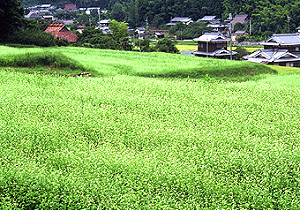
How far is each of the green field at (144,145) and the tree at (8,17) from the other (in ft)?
32.6

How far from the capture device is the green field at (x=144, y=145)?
8148 mm

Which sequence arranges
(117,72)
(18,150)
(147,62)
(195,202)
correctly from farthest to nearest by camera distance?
(147,62) → (117,72) → (18,150) → (195,202)

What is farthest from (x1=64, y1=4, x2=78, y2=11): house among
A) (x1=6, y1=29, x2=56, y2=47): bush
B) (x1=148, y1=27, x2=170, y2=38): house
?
(x1=6, y1=29, x2=56, y2=47): bush

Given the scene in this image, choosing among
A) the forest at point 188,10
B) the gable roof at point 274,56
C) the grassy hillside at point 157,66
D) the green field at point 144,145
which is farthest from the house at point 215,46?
the forest at point 188,10

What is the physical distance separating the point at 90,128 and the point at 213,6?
222ft

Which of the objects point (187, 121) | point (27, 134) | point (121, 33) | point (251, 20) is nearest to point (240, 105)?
point (187, 121)

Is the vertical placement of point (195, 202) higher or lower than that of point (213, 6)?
lower

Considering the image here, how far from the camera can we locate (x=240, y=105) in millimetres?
14977

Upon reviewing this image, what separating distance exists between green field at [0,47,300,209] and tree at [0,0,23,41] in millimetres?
9934

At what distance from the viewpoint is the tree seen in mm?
25984

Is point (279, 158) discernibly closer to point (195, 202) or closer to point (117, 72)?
point (195, 202)

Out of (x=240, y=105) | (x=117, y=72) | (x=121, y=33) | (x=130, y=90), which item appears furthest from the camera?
(x=121, y=33)

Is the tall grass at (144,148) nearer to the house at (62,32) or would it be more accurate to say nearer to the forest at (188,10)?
the house at (62,32)

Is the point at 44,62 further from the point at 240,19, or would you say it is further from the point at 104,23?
the point at 104,23
